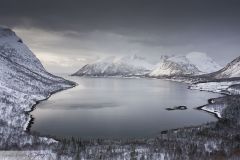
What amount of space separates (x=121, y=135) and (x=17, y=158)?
45710 mm

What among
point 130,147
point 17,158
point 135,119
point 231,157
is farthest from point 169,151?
point 135,119

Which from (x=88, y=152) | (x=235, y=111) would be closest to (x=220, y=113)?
(x=235, y=111)

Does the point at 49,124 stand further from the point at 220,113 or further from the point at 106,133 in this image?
the point at 220,113

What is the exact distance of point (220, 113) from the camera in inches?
7215

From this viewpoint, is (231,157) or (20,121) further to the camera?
(20,121)

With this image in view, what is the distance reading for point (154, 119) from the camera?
552 feet

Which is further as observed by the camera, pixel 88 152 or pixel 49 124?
pixel 49 124

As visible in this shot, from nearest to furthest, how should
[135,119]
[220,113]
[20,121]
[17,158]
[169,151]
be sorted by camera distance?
1. [17,158]
2. [169,151]
3. [20,121]
4. [135,119]
5. [220,113]

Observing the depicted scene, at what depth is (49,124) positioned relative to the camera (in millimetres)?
153125

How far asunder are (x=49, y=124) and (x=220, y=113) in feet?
298

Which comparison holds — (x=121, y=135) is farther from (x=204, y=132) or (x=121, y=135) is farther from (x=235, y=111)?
(x=235, y=111)

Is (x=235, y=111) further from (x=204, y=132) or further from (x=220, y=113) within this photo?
(x=204, y=132)

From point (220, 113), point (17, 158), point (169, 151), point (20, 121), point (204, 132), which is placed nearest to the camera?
point (17, 158)

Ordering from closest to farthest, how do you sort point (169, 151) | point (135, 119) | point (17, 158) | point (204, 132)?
point (17, 158) → point (169, 151) → point (204, 132) → point (135, 119)
